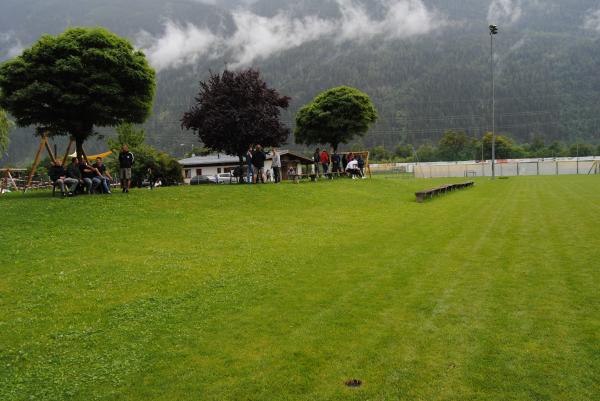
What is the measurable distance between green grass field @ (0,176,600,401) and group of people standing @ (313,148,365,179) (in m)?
16.9

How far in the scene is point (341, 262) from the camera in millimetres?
8984

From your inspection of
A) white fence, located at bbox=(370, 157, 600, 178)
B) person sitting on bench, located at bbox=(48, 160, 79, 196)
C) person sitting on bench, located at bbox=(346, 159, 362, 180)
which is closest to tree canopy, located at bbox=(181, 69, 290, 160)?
person sitting on bench, located at bbox=(346, 159, 362, 180)

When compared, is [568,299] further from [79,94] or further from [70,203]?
[79,94]

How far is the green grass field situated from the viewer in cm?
421

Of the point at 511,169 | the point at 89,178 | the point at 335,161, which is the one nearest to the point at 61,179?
the point at 89,178

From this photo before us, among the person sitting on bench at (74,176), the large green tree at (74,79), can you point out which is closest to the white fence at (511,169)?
the large green tree at (74,79)

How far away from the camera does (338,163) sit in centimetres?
3150

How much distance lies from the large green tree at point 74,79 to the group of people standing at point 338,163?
12771mm

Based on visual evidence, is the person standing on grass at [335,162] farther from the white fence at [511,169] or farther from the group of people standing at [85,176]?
the white fence at [511,169]

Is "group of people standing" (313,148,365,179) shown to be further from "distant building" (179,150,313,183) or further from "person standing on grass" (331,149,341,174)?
"distant building" (179,150,313,183)

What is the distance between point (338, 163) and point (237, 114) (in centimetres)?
734

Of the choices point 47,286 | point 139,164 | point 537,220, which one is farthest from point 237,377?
point 139,164

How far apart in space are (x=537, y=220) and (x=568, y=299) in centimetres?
850

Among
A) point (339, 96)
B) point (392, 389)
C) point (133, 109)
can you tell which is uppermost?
point (339, 96)
